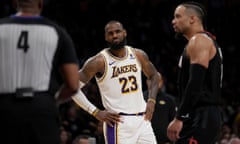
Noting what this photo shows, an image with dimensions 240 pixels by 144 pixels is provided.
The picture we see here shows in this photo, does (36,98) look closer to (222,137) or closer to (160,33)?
(222,137)

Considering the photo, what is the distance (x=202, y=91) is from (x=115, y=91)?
173 centimetres

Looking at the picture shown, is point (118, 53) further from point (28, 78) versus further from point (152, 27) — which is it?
point (152, 27)

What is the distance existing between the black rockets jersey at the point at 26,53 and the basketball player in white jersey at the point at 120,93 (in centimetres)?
261

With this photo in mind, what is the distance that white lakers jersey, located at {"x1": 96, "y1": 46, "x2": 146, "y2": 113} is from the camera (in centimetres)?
673

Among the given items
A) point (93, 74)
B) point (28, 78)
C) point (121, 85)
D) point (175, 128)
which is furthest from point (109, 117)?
point (28, 78)

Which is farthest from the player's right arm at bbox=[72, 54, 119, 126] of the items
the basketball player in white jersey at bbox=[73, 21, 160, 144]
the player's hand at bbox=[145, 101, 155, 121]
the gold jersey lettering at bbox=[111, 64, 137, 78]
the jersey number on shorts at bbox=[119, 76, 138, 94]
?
the player's hand at bbox=[145, 101, 155, 121]

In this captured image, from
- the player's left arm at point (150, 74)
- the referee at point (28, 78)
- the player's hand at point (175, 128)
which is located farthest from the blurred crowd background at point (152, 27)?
the referee at point (28, 78)

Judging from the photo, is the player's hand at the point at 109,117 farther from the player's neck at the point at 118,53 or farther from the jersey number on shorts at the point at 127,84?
the player's neck at the point at 118,53

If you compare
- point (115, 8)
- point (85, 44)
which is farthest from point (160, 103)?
point (115, 8)

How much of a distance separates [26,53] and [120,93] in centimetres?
272

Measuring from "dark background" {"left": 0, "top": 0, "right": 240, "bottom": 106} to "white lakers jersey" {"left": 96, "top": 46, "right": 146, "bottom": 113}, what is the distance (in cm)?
631

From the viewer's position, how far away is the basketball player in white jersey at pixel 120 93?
263 inches

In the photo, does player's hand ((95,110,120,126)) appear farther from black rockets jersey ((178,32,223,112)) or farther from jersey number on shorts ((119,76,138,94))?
black rockets jersey ((178,32,223,112))

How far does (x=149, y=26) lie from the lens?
610 inches
